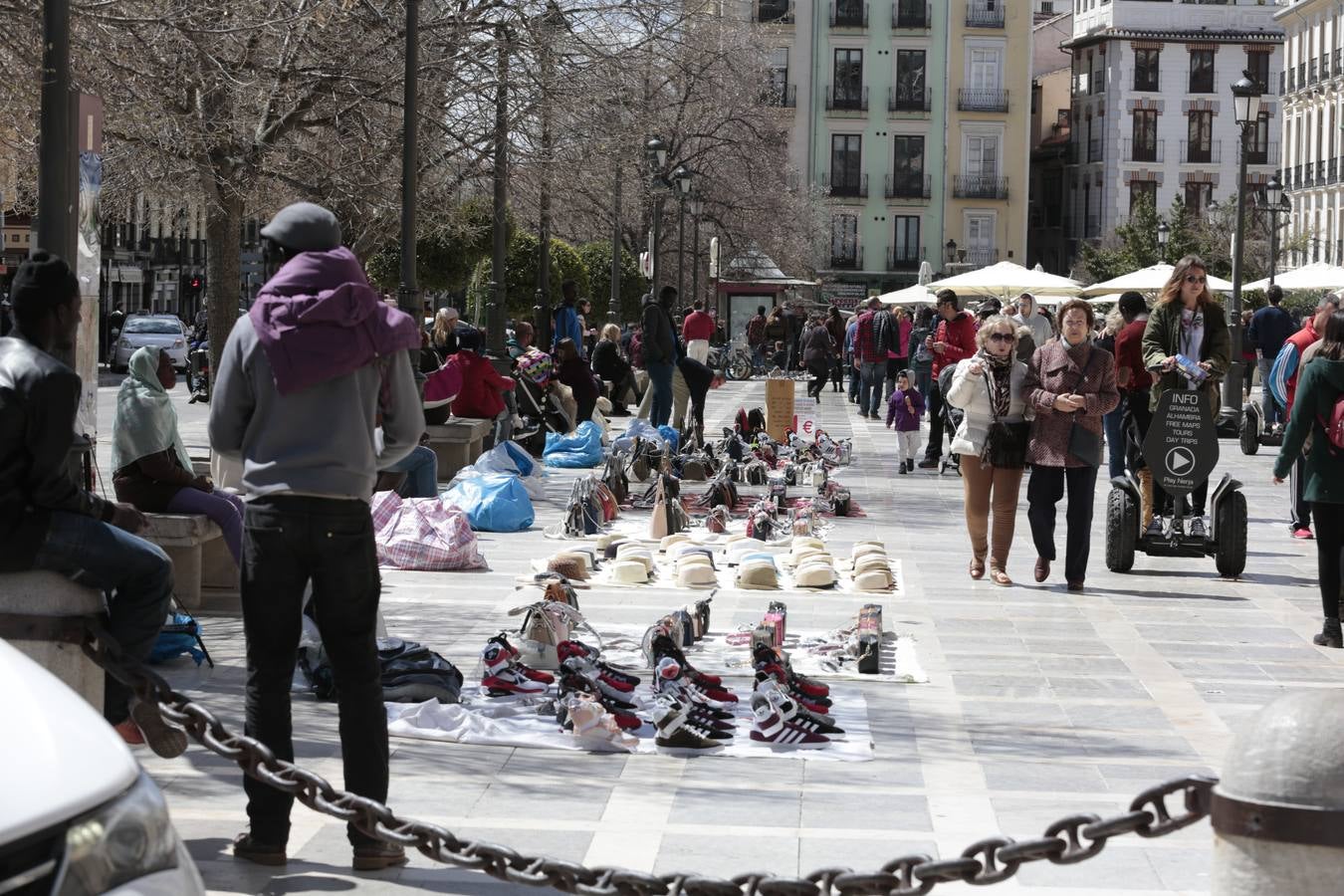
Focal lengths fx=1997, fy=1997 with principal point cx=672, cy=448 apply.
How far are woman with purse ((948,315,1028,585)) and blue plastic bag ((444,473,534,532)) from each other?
395 centimetres

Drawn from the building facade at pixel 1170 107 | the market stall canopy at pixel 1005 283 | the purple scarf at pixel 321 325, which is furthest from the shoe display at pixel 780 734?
the building facade at pixel 1170 107

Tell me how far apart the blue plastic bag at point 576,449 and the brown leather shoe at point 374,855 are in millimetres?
15251

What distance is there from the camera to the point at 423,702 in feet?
26.2

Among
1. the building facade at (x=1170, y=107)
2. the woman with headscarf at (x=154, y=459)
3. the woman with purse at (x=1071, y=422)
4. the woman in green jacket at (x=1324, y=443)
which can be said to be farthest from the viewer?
the building facade at (x=1170, y=107)

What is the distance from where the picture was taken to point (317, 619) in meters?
5.80

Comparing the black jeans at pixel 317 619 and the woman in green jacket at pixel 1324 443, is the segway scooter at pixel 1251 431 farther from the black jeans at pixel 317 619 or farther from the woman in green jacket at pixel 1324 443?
the black jeans at pixel 317 619

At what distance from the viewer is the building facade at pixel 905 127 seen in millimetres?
79688

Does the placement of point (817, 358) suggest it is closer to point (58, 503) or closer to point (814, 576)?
point (814, 576)

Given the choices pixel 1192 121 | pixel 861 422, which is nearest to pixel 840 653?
pixel 861 422

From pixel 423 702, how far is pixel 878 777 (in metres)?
1.92

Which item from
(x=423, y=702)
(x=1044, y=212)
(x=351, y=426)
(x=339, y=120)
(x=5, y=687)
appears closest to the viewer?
(x=5, y=687)

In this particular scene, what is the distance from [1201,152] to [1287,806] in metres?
88.9

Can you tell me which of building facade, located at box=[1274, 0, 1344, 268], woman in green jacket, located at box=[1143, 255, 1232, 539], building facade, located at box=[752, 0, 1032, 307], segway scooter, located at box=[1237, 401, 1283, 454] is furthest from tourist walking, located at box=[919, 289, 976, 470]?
building facade, located at box=[752, 0, 1032, 307]

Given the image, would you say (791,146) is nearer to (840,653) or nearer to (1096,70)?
(1096,70)
